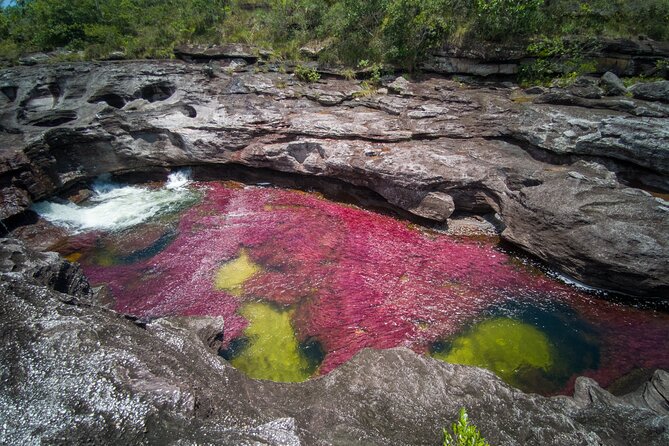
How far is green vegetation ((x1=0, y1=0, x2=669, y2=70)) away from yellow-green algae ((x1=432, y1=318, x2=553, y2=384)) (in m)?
13.5

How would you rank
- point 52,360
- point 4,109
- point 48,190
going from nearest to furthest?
point 52,360 < point 48,190 < point 4,109

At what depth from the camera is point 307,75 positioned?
724 inches

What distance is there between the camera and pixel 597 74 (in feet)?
54.4

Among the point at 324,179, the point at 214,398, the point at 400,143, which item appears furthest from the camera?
the point at 324,179

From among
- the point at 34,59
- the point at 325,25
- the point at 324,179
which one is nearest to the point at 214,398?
the point at 324,179

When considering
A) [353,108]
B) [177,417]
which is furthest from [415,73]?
[177,417]

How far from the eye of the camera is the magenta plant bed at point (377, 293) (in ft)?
27.5

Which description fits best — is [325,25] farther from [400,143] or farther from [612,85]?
[612,85]

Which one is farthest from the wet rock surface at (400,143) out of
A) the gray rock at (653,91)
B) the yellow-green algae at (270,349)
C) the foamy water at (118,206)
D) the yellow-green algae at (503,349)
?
the yellow-green algae at (270,349)

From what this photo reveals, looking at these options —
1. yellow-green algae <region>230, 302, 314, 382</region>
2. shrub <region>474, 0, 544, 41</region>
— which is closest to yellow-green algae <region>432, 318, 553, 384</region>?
yellow-green algae <region>230, 302, 314, 382</region>

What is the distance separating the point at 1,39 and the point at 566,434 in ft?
116

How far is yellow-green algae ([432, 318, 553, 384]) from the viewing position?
8.09 meters

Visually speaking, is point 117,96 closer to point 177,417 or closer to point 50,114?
point 50,114

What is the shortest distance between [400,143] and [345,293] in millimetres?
6907
